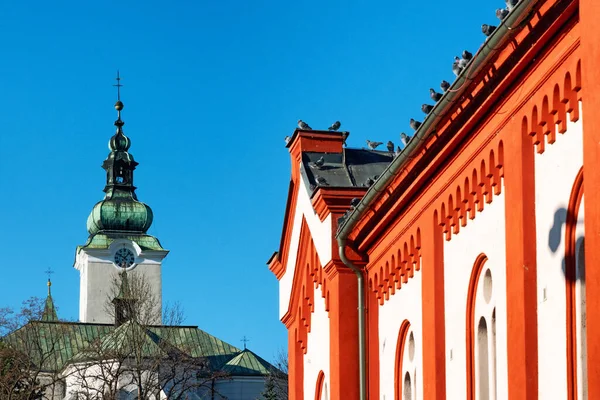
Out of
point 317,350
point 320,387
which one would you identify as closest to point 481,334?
point 317,350

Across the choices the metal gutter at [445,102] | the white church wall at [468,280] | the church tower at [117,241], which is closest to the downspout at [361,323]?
the metal gutter at [445,102]

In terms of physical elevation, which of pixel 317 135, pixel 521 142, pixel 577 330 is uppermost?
pixel 317 135

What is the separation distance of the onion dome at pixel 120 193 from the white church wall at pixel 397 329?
310 feet

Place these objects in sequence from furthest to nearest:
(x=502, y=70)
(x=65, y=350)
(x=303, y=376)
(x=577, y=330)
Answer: (x=65, y=350) < (x=303, y=376) < (x=502, y=70) < (x=577, y=330)

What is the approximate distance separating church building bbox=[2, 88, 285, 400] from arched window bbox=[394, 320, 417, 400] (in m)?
41.2

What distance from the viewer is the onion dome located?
117000mm

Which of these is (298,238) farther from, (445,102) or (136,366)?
(136,366)

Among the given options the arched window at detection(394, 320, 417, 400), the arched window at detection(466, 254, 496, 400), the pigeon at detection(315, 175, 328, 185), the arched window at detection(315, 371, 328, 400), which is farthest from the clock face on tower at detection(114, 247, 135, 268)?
the arched window at detection(466, 254, 496, 400)

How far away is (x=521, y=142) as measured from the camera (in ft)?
52.6

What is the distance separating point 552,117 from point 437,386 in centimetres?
540

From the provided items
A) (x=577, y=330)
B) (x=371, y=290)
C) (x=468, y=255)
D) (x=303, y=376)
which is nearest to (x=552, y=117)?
(x=577, y=330)

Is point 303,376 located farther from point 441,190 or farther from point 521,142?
point 521,142

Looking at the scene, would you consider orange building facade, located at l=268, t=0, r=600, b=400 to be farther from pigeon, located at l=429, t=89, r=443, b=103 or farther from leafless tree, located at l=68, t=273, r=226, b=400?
leafless tree, located at l=68, t=273, r=226, b=400

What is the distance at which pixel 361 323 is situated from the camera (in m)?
23.7
